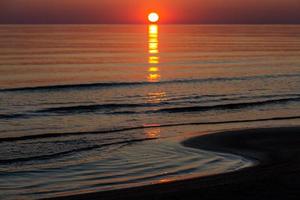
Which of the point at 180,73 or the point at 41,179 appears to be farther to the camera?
the point at 180,73

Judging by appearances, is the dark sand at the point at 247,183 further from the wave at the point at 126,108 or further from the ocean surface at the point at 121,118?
the wave at the point at 126,108

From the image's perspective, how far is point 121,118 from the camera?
917 inches

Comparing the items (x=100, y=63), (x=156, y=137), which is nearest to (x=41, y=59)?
(x=100, y=63)

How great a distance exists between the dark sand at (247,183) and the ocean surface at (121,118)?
0.71 metres

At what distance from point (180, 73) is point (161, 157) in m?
27.8

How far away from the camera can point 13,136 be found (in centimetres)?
1917

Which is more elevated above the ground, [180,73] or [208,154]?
[180,73]

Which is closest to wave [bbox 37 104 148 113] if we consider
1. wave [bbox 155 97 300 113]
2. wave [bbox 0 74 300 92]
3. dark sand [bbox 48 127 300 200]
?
wave [bbox 155 97 300 113]

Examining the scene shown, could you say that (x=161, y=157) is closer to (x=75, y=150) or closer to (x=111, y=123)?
(x=75, y=150)

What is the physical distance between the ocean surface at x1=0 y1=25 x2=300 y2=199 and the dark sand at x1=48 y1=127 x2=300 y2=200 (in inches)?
28.1

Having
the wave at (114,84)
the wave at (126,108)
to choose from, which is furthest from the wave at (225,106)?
the wave at (114,84)

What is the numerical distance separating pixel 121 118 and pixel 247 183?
12.2 m

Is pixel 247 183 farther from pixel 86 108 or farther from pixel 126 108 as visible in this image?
pixel 86 108

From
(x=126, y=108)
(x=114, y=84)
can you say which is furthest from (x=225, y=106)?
(x=114, y=84)
